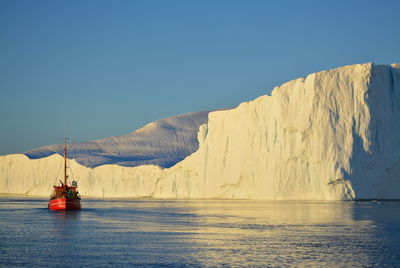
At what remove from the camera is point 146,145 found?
90500mm

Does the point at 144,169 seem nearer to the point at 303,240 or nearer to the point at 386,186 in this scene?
the point at 386,186

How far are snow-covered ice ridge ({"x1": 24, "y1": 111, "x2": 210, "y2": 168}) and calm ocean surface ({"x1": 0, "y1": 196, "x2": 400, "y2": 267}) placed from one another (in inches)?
2214

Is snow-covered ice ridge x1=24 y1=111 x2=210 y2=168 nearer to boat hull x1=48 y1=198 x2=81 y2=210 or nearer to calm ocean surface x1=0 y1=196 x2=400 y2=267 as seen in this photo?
boat hull x1=48 y1=198 x2=81 y2=210

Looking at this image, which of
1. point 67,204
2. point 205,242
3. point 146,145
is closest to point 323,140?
point 67,204

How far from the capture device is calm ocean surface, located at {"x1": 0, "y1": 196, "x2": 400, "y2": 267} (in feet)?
45.8

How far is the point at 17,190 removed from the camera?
239 feet

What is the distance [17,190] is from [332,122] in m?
46.4

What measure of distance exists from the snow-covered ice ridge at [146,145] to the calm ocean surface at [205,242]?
184 ft

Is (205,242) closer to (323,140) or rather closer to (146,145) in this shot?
(323,140)

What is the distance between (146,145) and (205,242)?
73624 millimetres

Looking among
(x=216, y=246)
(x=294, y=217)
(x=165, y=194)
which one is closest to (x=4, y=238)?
(x=216, y=246)

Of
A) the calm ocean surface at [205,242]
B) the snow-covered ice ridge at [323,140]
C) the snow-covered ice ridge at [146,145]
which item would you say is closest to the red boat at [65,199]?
the calm ocean surface at [205,242]

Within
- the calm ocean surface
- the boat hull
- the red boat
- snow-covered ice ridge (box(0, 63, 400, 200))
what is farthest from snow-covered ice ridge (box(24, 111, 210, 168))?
the calm ocean surface

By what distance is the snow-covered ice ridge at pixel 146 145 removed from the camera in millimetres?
84863
